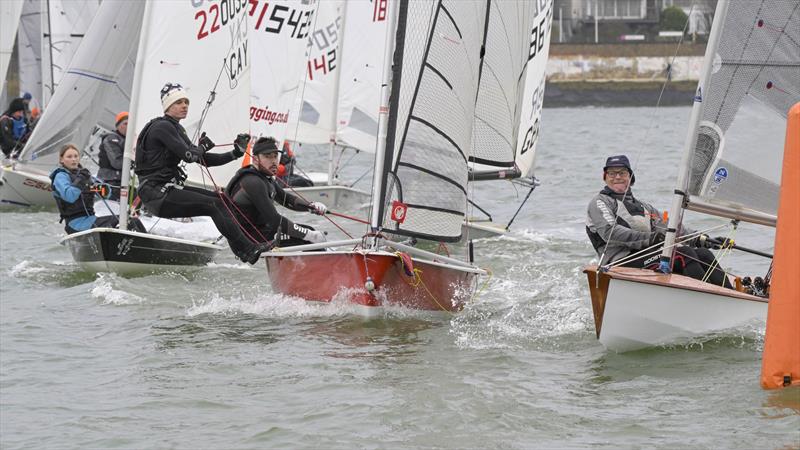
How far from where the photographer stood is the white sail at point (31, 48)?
2467 cm

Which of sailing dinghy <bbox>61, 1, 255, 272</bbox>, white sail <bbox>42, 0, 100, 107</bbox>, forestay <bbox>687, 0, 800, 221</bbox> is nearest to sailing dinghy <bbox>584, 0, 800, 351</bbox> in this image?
forestay <bbox>687, 0, 800, 221</bbox>

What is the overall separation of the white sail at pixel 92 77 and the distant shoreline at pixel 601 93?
52.9 metres

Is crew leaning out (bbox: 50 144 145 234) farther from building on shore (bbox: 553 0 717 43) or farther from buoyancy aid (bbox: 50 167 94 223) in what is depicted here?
building on shore (bbox: 553 0 717 43)

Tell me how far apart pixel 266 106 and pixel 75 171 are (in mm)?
4249

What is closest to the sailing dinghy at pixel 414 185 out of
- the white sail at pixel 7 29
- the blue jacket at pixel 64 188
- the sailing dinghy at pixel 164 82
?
the sailing dinghy at pixel 164 82

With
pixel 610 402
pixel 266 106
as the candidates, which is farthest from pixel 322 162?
pixel 610 402

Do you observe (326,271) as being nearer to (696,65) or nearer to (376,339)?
(376,339)

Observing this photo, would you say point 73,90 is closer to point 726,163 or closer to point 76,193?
point 76,193

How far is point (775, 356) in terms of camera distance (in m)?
5.67

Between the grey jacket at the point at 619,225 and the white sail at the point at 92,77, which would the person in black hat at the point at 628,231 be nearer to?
the grey jacket at the point at 619,225

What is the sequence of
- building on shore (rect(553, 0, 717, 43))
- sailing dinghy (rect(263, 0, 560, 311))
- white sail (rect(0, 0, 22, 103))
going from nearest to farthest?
sailing dinghy (rect(263, 0, 560, 311)) → white sail (rect(0, 0, 22, 103)) → building on shore (rect(553, 0, 717, 43))

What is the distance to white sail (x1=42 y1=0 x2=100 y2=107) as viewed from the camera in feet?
65.1

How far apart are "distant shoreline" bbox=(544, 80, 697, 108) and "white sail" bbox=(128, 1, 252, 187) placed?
54.0 metres

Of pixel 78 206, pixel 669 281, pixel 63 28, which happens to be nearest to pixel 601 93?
pixel 63 28
